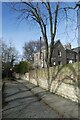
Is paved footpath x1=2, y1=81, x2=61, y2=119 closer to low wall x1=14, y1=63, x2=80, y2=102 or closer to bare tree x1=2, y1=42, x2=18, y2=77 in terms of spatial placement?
low wall x1=14, y1=63, x2=80, y2=102

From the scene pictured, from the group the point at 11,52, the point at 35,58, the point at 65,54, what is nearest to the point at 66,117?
the point at 65,54

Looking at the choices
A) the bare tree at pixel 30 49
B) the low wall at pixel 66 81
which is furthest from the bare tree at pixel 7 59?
the low wall at pixel 66 81

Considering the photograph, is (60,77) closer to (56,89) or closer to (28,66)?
(56,89)

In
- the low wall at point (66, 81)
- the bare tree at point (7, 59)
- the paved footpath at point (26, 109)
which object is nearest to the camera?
the paved footpath at point (26, 109)

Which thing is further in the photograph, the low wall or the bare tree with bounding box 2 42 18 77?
the bare tree with bounding box 2 42 18 77

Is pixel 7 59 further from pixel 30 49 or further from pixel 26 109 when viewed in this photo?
pixel 26 109

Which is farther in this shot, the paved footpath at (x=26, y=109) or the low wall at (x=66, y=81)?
the low wall at (x=66, y=81)

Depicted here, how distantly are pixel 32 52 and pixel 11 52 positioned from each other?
52.9ft

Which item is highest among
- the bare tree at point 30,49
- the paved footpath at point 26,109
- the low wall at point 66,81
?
the bare tree at point 30,49

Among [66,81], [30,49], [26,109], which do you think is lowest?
[26,109]

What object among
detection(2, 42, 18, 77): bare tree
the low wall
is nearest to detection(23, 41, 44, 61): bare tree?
detection(2, 42, 18, 77): bare tree

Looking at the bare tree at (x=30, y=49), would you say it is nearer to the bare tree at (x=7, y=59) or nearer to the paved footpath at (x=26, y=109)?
the bare tree at (x=7, y=59)

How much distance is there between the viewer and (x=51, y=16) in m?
24.1

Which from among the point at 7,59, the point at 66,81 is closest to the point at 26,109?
the point at 66,81
